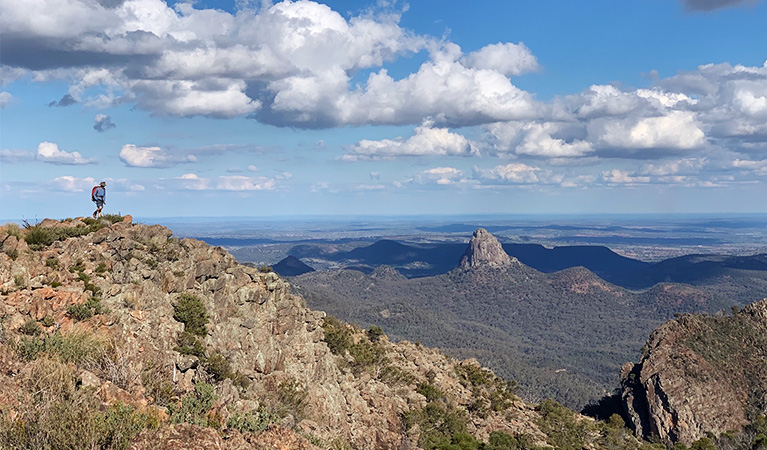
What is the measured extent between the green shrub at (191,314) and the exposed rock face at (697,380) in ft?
245

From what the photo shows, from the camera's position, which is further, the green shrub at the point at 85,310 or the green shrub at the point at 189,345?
the green shrub at the point at 189,345

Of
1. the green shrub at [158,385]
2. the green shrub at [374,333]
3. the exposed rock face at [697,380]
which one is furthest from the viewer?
the exposed rock face at [697,380]

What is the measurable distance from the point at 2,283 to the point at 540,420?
148 ft

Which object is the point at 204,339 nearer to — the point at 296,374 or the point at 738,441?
the point at 296,374

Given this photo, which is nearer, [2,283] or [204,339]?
[2,283]

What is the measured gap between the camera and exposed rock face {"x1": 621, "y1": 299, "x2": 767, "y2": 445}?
84938 mm

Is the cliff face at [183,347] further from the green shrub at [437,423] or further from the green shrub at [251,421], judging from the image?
the green shrub at [437,423]

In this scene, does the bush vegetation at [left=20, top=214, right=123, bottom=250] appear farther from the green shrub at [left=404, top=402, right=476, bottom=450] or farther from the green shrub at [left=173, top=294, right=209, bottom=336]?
the green shrub at [left=404, top=402, right=476, bottom=450]

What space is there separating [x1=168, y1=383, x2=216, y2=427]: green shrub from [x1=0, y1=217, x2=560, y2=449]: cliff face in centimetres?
9

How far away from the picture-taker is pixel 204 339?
89.6 ft

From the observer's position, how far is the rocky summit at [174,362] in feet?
52.3

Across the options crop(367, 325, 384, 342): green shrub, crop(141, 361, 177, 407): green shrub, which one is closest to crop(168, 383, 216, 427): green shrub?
crop(141, 361, 177, 407): green shrub

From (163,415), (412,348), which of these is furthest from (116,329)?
(412,348)

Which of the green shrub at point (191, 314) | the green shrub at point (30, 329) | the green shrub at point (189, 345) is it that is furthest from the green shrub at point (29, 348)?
the green shrub at point (191, 314)
